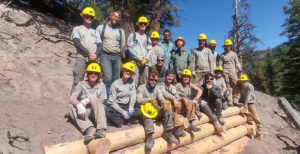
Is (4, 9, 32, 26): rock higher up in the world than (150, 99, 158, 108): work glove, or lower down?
higher up

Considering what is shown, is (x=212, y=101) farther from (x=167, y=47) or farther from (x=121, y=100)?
(x=121, y=100)

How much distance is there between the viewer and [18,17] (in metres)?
8.87

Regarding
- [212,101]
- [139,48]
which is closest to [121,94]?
[139,48]

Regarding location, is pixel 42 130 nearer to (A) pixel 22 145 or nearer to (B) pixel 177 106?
(A) pixel 22 145

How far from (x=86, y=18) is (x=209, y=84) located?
13.7 feet

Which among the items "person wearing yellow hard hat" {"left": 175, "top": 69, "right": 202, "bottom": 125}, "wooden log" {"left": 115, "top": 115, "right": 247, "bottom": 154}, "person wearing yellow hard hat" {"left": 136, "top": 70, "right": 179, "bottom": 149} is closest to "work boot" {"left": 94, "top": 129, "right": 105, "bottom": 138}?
"wooden log" {"left": 115, "top": 115, "right": 247, "bottom": 154}

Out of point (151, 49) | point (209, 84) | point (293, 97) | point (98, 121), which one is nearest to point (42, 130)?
point (98, 121)

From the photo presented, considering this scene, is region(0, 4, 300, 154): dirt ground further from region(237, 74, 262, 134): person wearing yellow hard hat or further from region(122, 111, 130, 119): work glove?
region(237, 74, 262, 134): person wearing yellow hard hat

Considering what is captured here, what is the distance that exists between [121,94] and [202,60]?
12.2 feet

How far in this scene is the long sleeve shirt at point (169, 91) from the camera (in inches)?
213

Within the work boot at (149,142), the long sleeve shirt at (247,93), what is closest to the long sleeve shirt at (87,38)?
the work boot at (149,142)

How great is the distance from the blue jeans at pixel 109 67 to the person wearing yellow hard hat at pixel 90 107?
0.58 meters

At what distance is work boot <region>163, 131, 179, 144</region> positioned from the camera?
4922 mm

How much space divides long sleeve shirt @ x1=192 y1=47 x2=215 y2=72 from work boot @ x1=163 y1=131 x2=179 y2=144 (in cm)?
310
